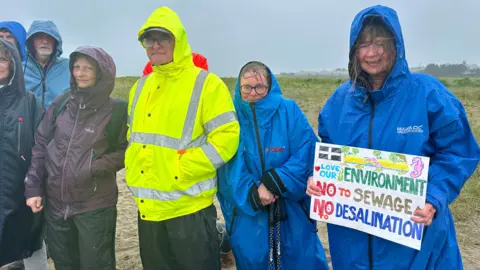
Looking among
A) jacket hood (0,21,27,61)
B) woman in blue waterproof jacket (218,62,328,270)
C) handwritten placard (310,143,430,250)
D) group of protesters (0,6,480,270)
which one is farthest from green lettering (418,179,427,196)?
jacket hood (0,21,27,61)

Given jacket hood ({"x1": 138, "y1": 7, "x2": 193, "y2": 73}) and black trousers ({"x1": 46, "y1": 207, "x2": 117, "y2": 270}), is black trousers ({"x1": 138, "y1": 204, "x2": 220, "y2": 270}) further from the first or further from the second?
jacket hood ({"x1": 138, "y1": 7, "x2": 193, "y2": 73})

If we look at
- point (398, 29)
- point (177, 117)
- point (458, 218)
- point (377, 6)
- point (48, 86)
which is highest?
point (377, 6)

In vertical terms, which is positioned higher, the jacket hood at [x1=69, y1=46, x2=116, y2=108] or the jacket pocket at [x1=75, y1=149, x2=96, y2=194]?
the jacket hood at [x1=69, y1=46, x2=116, y2=108]

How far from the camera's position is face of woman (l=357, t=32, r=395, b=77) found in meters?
2.49

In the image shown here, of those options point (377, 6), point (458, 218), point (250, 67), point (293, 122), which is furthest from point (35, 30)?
point (458, 218)

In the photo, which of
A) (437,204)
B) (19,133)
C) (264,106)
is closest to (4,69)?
(19,133)

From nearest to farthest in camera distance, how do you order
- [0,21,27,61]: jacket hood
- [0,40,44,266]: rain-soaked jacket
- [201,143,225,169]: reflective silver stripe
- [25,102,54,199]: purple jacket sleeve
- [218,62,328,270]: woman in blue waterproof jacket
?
[201,143,225,169]: reflective silver stripe → [218,62,328,270]: woman in blue waterproof jacket → [25,102,54,199]: purple jacket sleeve → [0,40,44,266]: rain-soaked jacket → [0,21,27,61]: jacket hood

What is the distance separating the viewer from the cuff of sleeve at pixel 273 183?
291cm

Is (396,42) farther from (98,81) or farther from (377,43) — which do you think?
(98,81)

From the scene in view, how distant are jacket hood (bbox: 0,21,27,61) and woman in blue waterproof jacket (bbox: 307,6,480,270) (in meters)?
4.37

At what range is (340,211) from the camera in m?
2.65

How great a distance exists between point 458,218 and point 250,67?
4.75 meters

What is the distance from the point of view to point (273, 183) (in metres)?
2.92

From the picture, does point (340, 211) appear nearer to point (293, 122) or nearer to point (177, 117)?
point (293, 122)
